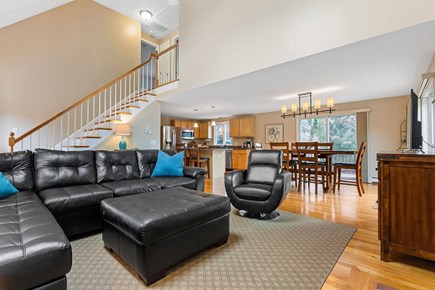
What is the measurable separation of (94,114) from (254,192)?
461 cm

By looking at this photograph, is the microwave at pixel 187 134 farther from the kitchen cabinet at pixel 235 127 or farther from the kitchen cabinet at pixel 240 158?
the kitchen cabinet at pixel 240 158

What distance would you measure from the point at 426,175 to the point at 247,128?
6.20 meters

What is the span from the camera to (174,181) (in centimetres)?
310

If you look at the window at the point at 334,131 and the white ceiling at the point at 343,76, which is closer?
the white ceiling at the point at 343,76

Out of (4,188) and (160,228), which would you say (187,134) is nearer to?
(4,188)

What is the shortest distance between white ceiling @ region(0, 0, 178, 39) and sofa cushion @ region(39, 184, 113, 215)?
262 centimetres

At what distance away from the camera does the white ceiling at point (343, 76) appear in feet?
8.23

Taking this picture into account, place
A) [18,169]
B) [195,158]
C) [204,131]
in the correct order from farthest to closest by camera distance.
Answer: [204,131] < [195,158] < [18,169]

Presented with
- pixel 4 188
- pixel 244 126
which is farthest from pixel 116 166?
pixel 244 126

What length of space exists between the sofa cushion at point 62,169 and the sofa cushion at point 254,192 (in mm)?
2006

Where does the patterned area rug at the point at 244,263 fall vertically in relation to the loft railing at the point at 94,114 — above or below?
below

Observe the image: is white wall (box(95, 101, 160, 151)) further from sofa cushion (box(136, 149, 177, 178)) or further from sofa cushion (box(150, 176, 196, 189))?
sofa cushion (box(150, 176, 196, 189))

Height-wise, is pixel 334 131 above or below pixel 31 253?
above

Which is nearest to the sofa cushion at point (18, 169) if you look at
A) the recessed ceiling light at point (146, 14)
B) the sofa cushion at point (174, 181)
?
the sofa cushion at point (174, 181)
